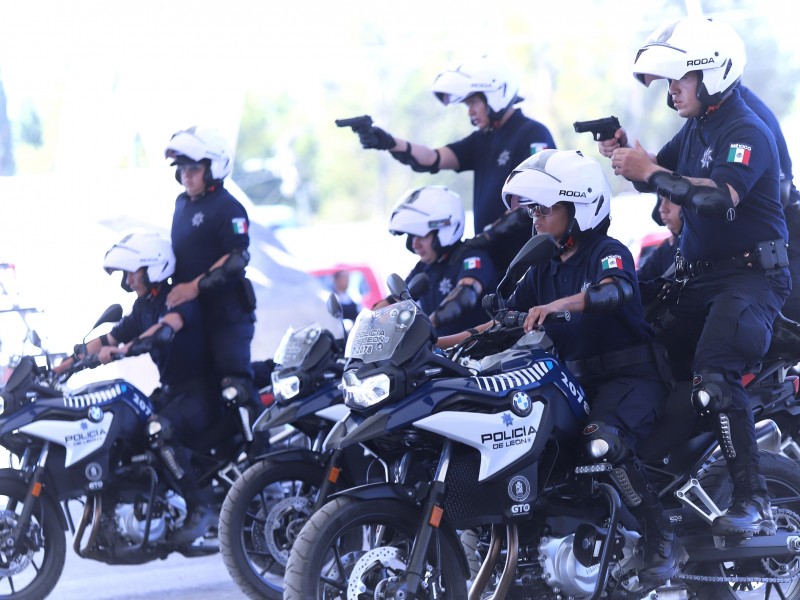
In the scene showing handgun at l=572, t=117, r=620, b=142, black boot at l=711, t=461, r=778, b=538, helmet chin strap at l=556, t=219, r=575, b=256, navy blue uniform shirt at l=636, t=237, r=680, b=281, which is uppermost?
handgun at l=572, t=117, r=620, b=142

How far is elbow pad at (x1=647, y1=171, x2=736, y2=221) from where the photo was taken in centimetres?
509

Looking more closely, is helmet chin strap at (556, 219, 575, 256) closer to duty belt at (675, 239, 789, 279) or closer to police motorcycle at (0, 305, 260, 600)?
duty belt at (675, 239, 789, 279)

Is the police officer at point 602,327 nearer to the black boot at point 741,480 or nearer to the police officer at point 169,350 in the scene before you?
the black boot at point 741,480

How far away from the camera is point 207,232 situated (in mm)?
7816

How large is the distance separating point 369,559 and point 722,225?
6.72 feet

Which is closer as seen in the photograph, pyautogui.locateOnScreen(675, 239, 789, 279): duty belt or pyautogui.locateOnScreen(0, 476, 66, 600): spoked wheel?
pyautogui.locateOnScreen(675, 239, 789, 279): duty belt

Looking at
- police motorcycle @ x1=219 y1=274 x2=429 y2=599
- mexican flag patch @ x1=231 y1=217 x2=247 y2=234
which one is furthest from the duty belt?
mexican flag patch @ x1=231 y1=217 x2=247 y2=234

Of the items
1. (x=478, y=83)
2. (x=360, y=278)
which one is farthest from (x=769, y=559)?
(x=360, y=278)

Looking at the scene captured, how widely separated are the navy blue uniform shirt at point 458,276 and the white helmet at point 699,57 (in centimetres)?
180

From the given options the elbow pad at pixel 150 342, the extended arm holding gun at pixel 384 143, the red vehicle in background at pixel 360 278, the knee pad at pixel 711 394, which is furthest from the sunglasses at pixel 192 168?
the red vehicle in background at pixel 360 278

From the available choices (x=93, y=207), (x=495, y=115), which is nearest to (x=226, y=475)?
(x=495, y=115)

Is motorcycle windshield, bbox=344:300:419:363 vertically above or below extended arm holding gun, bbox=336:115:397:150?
below

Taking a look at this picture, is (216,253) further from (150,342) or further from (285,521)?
(285,521)

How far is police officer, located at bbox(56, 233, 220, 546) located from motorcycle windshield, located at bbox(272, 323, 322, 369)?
0.65 meters
